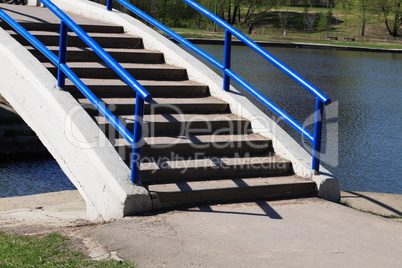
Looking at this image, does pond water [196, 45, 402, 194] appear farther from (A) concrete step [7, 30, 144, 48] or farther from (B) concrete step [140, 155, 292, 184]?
(A) concrete step [7, 30, 144, 48]

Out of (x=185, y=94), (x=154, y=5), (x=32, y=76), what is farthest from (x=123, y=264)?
(x=154, y=5)

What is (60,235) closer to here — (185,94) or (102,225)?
(102,225)

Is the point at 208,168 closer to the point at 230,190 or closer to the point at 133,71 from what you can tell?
the point at 230,190

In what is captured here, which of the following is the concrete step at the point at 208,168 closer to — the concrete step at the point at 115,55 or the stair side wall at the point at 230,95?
the stair side wall at the point at 230,95

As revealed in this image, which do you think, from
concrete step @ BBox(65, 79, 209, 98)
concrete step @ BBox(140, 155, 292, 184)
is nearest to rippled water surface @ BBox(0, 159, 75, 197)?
concrete step @ BBox(65, 79, 209, 98)

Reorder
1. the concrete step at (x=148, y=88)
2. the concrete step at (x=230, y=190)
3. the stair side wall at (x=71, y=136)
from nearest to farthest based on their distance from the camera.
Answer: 1. the stair side wall at (x=71, y=136)
2. the concrete step at (x=230, y=190)
3. the concrete step at (x=148, y=88)

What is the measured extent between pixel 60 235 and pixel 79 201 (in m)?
2.63

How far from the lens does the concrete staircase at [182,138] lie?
5.66 meters

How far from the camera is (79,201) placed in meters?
7.32

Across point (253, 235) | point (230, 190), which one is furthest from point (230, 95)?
point (253, 235)

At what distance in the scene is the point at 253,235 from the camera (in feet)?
15.5

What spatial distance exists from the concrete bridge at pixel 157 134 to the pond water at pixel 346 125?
10.7 ft

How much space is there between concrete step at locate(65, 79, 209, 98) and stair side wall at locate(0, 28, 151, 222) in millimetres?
401

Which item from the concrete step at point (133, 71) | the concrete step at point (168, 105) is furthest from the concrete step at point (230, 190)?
the concrete step at point (133, 71)
